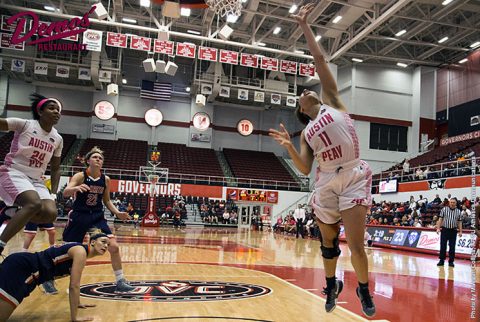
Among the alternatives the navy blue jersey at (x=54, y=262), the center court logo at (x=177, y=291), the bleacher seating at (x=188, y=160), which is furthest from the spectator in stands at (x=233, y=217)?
the navy blue jersey at (x=54, y=262)

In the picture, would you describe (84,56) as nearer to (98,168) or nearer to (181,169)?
(181,169)

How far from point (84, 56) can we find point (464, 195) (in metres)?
23.9

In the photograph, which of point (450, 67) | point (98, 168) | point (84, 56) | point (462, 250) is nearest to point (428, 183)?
point (462, 250)

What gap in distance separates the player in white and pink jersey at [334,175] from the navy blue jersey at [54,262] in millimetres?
2260

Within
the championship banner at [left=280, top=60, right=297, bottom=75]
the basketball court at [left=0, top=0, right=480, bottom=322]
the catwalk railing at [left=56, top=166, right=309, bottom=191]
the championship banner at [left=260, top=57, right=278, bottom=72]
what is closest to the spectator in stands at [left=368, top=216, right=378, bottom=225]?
the basketball court at [left=0, top=0, right=480, bottom=322]

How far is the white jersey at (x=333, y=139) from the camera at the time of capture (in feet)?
11.6

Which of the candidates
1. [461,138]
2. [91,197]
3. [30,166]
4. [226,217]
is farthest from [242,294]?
[461,138]

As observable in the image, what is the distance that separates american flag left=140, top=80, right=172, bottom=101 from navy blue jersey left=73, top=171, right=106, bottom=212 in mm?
26193

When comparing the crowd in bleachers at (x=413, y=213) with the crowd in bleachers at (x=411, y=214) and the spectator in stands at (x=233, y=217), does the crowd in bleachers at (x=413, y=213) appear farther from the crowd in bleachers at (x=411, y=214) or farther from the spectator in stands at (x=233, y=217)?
the spectator in stands at (x=233, y=217)

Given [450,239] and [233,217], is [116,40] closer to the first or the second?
[233,217]

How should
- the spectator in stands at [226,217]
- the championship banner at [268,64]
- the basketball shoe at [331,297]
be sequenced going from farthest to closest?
the spectator in stands at [226,217] → the championship banner at [268,64] → the basketball shoe at [331,297]

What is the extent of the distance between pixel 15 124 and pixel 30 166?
453mm

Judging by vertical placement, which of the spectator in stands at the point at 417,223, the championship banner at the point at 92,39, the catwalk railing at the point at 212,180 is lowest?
the spectator in stands at the point at 417,223

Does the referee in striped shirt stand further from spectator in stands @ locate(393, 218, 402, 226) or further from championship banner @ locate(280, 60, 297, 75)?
championship banner @ locate(280, 60, 297, 75)
